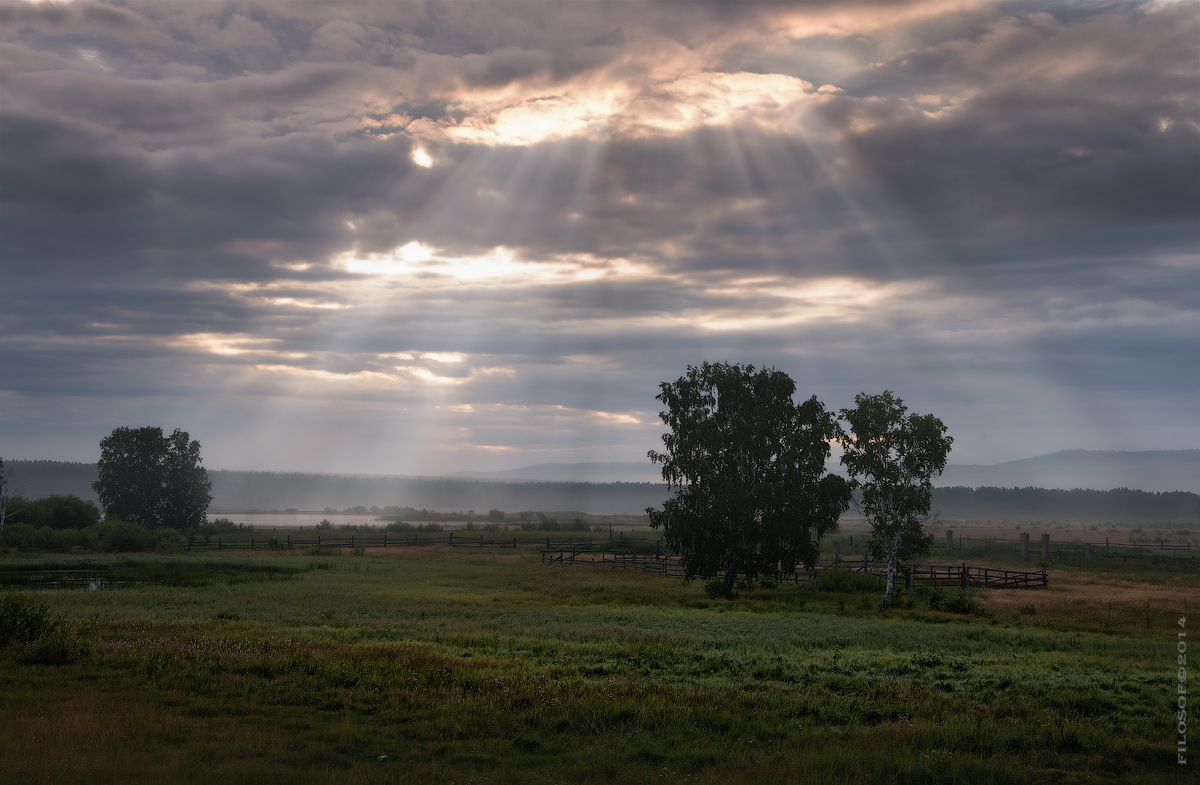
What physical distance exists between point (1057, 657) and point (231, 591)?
3907 cm

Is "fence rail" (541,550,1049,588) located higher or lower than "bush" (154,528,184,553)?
higher

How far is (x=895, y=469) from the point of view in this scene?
39.2 meters

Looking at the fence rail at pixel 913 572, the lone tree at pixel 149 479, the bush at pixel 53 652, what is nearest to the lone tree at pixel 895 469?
the fence rail at pixel 913 572

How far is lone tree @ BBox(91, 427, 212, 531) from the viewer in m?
95.6

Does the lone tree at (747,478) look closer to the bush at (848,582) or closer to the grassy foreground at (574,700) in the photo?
the bush at (848,582)

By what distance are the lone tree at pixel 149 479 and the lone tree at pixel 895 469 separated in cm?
9356

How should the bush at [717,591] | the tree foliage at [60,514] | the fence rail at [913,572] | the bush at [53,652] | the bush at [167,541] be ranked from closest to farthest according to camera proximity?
the bush at [53,652] < the bush at [717,591] < the fence rail at [913,572] < the bush at [167,541] < the tree foliage at [60,514]

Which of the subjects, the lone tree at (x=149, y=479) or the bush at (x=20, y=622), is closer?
the bush at (x=20, y=622)

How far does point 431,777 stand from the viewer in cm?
1002

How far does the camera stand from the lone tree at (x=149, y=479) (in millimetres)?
95562

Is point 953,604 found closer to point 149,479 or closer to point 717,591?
point 717,591

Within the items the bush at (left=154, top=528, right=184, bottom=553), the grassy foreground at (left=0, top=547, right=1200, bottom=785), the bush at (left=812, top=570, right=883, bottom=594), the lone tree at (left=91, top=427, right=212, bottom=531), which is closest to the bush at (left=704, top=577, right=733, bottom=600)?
the bush at (left=812, top=570, right=883, bottom=594)

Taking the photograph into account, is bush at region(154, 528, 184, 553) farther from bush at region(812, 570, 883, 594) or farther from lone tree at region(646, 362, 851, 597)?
bush at region(812, 570, 883, 594)

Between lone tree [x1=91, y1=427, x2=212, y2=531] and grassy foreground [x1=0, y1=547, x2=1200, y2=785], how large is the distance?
7639 centimetres
